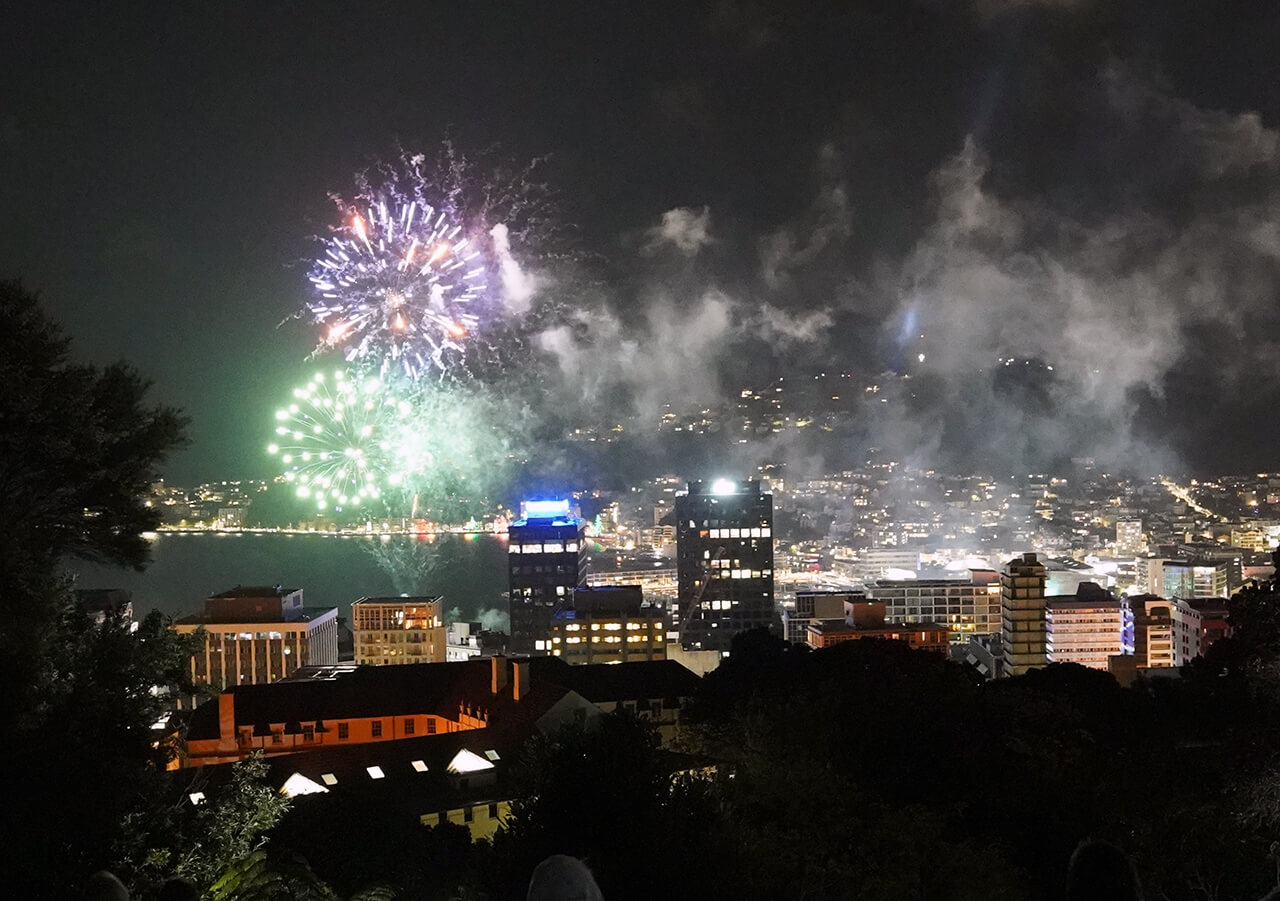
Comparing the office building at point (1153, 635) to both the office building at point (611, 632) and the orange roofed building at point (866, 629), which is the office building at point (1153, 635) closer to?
the orange roofed building at point (866, 629)

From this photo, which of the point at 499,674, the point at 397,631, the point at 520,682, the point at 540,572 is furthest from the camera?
the point at 540,572

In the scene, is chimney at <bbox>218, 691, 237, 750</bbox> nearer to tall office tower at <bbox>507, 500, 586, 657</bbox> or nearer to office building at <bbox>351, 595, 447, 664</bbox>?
office building at <bbox>351, 595, 447, 664</bbox>

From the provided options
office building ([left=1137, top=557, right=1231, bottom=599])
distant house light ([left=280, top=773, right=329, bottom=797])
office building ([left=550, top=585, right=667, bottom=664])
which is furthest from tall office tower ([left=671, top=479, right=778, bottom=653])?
distant house light ([left=280, top=773, right=329, bottom=797])

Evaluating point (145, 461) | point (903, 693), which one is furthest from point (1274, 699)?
point (145, 461)

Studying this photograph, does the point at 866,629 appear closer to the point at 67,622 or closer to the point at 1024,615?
the point at 1024,615

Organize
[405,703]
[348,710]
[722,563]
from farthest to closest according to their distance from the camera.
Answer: [722,563] → [405,703] → [348,710]

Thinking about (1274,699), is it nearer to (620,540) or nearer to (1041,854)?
(1041,854)

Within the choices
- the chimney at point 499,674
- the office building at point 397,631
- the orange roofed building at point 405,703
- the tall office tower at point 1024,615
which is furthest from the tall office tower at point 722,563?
the chimney at point 499,674

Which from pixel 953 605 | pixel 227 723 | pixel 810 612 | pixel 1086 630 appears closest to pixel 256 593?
pixel 810 612
